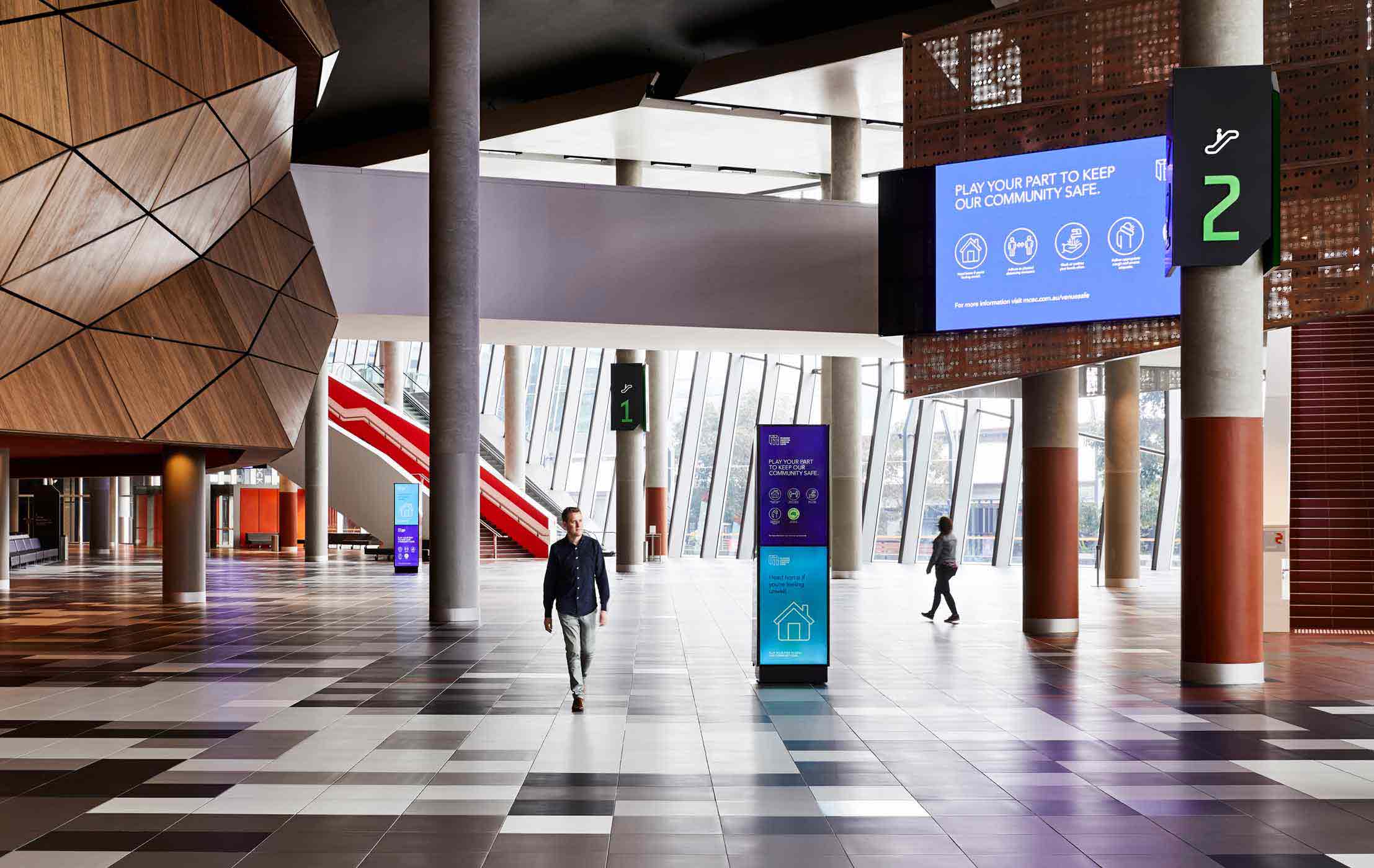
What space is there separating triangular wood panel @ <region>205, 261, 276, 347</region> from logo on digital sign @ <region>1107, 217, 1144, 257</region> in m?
10.9

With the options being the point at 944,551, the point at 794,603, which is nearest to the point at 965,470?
the point at 944,551

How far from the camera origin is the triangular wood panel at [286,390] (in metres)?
17.2

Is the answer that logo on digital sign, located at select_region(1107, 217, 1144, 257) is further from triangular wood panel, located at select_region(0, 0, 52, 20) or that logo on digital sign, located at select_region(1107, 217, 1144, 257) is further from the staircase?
the staircase

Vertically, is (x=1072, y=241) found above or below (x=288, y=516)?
above

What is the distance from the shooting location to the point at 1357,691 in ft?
32.6

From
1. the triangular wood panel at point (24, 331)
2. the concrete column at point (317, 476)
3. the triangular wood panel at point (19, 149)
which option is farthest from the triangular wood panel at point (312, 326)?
A: the concrete column at point (317, 476)

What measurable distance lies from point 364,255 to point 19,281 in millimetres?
6050

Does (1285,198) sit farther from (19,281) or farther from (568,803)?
(19,281)

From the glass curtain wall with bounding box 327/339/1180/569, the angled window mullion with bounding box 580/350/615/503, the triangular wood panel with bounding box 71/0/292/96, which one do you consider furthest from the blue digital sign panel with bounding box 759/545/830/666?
the angled window mullion with bounding box 580/350/615/503

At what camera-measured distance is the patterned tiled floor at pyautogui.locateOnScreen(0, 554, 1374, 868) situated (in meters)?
5.32

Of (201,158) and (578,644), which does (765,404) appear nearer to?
(201,158)

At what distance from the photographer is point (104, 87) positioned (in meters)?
13.2

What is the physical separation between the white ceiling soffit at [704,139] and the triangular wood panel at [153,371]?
11.9m

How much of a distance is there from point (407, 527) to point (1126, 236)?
→ 1906cm
